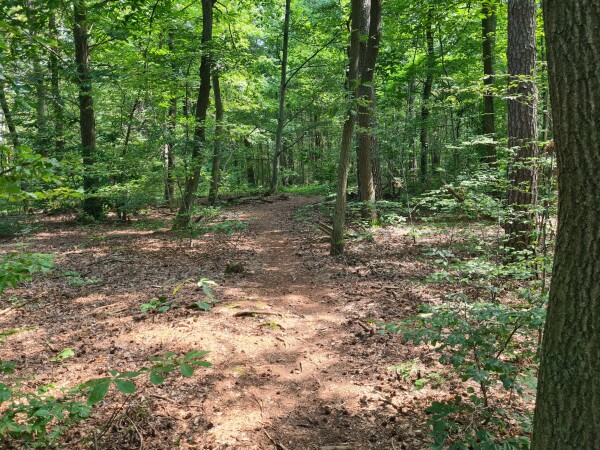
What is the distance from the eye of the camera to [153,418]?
134 inches

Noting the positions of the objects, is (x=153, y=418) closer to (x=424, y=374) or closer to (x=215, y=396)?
(x=215, y=396)

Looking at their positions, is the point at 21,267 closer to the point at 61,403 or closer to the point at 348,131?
the point at 61,403

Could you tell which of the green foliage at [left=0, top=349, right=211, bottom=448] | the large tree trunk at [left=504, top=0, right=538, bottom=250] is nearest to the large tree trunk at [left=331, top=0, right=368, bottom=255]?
the large tree trunk at [left=504, top=0, right=538, bottom=250]

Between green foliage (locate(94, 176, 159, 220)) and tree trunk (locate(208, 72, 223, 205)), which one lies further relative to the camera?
tree trunk (locate(208, 72, 223, 205))

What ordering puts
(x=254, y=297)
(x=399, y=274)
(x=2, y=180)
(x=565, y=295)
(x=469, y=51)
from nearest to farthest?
(x=565, y=295) < (x=2, y=180) < (x=254, y=297) < (x=399, y=274) < (x=469, y=51)

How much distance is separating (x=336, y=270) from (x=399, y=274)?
4.20ft

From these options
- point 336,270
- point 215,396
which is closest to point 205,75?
Result: point 336,270

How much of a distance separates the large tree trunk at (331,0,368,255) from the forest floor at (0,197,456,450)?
62 centimetres

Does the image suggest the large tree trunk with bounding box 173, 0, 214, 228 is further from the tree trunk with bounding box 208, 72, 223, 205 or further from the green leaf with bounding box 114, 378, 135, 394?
the green leaf with bounding box 114, 378, 135, 394

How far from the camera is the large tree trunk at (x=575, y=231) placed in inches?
68.4

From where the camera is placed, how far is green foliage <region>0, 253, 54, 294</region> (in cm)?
236

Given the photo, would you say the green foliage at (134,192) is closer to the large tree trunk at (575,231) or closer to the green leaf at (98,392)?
the green leaf at (98,392)

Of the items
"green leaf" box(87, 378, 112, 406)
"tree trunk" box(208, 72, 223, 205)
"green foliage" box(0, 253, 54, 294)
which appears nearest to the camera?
"green leaf" box(87, 378, 112, 406)

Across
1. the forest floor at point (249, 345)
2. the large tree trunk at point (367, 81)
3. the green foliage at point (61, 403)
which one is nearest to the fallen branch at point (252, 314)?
the forest floor at point (249, 345)
